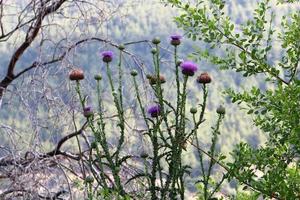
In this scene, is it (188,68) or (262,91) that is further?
(262,91)

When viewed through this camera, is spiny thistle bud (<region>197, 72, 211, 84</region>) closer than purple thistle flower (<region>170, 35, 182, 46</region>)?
Yes

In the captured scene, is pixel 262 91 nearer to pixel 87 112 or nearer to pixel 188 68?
pixel 188 68

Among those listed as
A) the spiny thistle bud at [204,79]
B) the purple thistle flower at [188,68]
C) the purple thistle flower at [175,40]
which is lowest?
the spiny thistle bud at [204,79]

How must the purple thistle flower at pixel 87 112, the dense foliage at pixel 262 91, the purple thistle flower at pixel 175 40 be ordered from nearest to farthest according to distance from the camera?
the dense foliage at pixel 262 91, the purple thistle flower at pixel 87 112, the purple thistle flower at pixel 175 40

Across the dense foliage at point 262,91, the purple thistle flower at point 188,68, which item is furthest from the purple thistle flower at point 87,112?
the dense foliage at point 262,91

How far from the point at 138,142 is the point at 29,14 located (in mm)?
1365

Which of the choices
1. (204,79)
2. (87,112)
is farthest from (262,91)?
(87,112)

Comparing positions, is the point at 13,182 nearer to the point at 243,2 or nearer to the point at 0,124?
the point at 0,124

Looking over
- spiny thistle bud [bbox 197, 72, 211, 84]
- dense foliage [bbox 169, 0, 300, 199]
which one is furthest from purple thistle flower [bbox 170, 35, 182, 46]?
spiny thistle bud [bbox 197, 72, 211, 84]

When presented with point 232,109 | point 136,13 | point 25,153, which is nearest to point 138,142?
point 25,153

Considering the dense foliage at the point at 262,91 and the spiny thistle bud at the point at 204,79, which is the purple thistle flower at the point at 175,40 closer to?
the dense foliage at the point at 262,91

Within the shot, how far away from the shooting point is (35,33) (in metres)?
5.30

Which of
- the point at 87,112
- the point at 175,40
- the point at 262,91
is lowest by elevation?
the point at 87,112

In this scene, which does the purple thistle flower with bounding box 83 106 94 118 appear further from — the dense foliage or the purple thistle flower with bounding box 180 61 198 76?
the dense foliage
